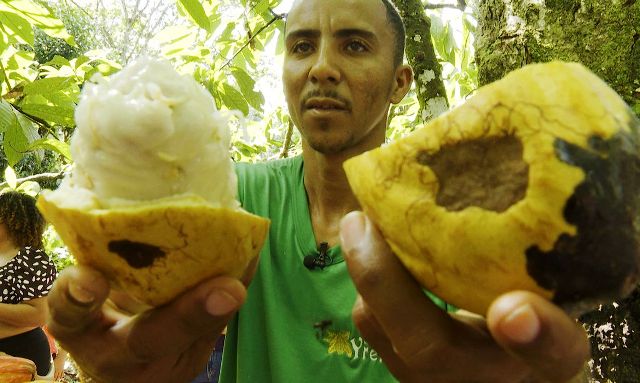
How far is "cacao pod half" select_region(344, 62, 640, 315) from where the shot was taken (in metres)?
0.72

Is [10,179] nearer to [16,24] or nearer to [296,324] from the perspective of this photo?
[16,24]

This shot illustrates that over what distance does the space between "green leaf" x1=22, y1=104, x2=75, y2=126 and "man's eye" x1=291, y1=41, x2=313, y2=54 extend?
0.84 m

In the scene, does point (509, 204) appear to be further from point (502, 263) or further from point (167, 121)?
point (167, 121)

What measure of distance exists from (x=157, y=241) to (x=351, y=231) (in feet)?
1.06

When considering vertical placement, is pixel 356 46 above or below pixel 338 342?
above

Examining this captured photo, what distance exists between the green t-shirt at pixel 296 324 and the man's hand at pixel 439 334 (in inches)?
27.0

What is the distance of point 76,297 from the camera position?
0.91 meters

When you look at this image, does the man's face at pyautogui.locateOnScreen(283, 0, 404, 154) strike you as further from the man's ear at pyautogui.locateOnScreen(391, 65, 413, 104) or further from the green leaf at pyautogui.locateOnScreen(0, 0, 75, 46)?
the green leaf at pyautogui.locateOnScreen(0, 0, 75, 46)

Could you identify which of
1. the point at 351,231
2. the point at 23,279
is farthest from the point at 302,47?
the point at 23,279

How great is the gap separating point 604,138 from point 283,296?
121cm

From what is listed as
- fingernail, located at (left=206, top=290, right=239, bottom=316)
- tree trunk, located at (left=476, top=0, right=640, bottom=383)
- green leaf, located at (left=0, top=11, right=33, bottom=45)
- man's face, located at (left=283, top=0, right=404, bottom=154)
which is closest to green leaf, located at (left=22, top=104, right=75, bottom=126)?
green leaf, located at (left=0, top=11, right=33, bottom=45)

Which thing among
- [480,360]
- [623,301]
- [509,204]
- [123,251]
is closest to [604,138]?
[509,204]

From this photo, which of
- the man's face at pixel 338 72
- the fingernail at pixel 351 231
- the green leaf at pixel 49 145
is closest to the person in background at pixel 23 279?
the green leaf at pixel 49 145

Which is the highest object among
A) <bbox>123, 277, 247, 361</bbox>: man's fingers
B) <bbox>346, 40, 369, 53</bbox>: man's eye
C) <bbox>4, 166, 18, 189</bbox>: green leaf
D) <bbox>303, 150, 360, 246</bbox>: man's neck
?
<bbox>346, 40, 369, 53</bbox>: man's eye
